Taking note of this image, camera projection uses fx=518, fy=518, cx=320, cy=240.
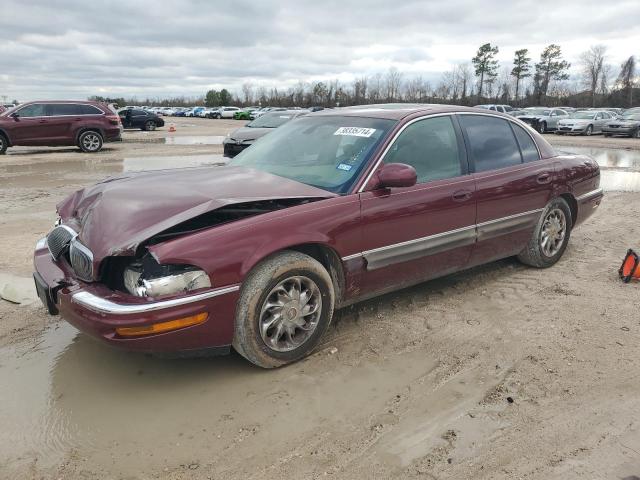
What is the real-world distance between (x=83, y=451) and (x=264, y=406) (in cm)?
95

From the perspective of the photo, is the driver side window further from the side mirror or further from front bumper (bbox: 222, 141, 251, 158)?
front bumper (bbox: 222, 141, 251, 158)

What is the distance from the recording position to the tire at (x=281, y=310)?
3.10 metres

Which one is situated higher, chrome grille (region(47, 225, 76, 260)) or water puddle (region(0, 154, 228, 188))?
chrome grille (region(47, 225, 76, 260))

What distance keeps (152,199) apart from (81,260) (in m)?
0.56

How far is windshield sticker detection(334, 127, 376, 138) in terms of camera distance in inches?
157

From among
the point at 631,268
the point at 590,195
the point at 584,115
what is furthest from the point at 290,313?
the point at 584,115

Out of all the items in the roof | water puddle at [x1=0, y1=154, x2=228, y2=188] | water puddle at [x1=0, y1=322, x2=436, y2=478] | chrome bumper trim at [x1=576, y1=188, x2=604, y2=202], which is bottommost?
water puddle at [x1=0, y1=322, x2=436, y2=478]

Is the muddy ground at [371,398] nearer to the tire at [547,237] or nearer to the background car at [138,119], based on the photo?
the tire at [547,237]

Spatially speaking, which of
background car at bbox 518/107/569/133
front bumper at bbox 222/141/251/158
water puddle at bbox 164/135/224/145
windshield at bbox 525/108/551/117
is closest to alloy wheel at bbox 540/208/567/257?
front bumper at bbox 222/141/251/158

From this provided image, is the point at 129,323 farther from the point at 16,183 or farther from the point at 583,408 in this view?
the point at 16,183

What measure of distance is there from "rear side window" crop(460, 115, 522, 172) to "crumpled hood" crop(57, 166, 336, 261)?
1.68 meters

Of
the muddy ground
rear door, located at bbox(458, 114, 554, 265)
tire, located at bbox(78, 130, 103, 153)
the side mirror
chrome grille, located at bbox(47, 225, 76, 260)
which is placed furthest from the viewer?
tire, located at bbox(78, 130, 103, 153)

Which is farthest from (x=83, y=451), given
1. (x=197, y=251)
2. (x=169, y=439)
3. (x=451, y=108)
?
(x=451, y=108)

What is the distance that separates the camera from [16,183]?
1091 cm
